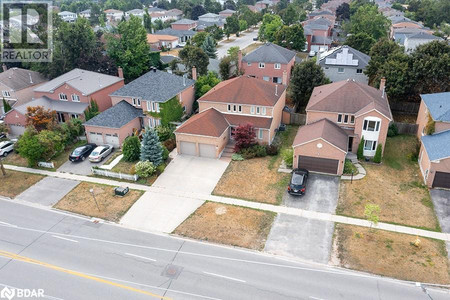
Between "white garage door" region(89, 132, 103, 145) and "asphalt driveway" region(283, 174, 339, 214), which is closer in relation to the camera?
"asphalt driveway" region(283, 174, 339, 214)

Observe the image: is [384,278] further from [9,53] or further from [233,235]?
[9,53]

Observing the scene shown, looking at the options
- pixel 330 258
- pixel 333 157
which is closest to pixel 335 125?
pixel 333 157

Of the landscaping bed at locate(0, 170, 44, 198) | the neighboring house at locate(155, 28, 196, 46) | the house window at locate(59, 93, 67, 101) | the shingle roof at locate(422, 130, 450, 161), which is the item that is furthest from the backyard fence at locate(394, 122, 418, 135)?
the neighboring house at locate(155, 28, 196, 46)

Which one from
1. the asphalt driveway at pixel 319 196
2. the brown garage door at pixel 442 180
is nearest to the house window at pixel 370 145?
the asphalt driveway at pixel 319 196

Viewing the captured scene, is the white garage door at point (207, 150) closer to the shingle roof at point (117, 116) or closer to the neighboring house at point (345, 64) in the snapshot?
the shingle roof at point (117, 116)

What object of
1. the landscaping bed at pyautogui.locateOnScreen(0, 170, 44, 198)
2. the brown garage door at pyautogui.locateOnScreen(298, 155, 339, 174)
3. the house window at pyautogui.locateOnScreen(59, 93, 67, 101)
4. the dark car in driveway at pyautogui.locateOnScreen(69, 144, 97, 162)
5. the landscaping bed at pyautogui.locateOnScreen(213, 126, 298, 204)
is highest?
the house window at pyautogui.locateOnScreen(59, 93, 67, 101)

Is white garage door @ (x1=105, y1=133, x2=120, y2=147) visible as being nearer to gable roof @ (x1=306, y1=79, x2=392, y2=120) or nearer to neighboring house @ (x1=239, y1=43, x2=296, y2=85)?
gable roof @ (x1=306, y1=79, x2=392, y2=120)
